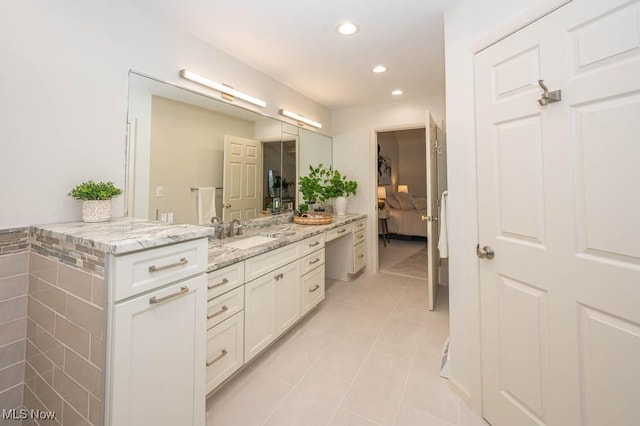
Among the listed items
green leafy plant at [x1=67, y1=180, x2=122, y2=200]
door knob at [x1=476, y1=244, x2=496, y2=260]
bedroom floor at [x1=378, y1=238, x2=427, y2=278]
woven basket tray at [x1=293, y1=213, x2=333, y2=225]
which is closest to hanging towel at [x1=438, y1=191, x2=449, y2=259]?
door knob at [x1=476, y1=244, x2=496, y2=260]

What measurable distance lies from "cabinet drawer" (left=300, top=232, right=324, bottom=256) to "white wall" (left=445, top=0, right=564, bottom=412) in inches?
46.7

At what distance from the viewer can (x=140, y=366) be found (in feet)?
3.23

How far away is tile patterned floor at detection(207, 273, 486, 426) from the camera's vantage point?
4.71ft

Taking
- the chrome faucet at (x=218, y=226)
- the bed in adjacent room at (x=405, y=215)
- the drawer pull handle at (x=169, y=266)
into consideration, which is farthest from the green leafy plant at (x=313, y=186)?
the bed in adjacent room at (x=405, y=215)

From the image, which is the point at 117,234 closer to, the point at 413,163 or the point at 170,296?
the point at 170,296

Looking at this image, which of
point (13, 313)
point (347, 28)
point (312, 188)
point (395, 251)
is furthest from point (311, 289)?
point (395, 251)

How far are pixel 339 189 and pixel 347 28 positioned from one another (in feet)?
6.40

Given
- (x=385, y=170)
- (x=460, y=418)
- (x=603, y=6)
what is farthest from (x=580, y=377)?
(x=385, y=170)

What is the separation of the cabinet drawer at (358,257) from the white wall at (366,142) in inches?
5.6

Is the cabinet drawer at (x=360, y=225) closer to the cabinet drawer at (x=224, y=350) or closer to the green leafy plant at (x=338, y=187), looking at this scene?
the green leafy plant at (x=338, y=187)

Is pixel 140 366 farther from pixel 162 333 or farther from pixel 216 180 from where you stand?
pixel 216 180

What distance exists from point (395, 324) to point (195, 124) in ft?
7.93

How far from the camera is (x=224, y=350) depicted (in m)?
1.53

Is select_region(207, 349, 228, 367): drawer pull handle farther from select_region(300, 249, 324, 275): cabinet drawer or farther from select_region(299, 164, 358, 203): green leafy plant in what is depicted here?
select_region(299, 164, 358, 203): green leafy plant
